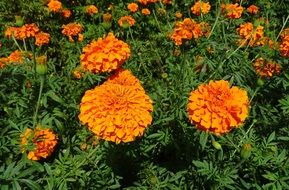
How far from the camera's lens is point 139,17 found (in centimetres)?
432

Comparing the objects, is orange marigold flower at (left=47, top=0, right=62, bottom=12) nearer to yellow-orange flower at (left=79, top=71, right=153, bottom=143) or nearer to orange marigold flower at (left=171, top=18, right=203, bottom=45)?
orange marigold flower at (left=171, top=18, right=203, bottom=45)

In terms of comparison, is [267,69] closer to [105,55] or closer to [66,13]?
[105,55]

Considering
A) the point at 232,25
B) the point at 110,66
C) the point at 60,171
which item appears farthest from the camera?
the point at 232,25

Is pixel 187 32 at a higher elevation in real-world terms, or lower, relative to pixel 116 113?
lower

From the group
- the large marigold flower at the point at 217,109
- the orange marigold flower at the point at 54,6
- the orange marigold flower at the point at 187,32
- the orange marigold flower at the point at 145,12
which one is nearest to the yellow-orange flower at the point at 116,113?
the large marigold flower at the point at 217,109

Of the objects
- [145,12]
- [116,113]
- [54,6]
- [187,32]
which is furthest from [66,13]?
[116,113]

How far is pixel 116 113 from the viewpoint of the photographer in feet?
5.20

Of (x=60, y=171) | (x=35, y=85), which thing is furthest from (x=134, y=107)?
(x=35, y=85)

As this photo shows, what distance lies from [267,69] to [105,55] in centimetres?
115

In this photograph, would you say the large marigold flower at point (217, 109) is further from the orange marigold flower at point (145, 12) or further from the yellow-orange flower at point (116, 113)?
the orange marigold flower at point (145, 12)

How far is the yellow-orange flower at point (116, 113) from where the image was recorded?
61.4 inches

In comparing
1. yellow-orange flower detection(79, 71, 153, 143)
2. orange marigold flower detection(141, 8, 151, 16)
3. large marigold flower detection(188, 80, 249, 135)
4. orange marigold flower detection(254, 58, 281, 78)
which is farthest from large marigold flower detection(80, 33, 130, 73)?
orange marigold flower detection(141, 8, 151, 16)

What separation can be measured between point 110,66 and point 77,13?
2503 mm

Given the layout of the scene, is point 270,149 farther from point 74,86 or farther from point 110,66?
point 74,86
